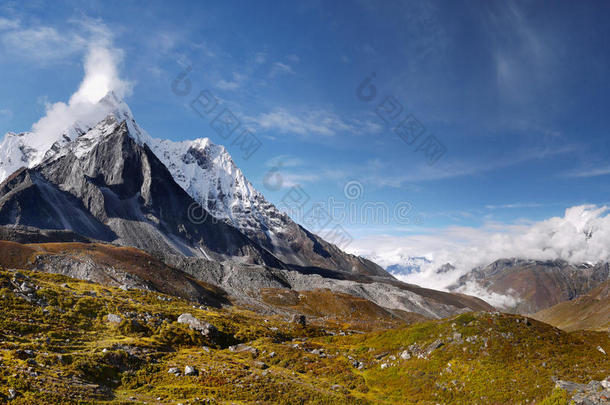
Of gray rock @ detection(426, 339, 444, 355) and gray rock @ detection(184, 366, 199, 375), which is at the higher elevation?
gray rock @ detection(184, 366, 199, 375)

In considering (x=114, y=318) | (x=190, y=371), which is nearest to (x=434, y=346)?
(x=190, y=371)

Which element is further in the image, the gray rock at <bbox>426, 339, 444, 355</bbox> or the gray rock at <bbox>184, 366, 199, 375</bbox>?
the gray rock at <bbox>426, 339, 444, 355</bbox>

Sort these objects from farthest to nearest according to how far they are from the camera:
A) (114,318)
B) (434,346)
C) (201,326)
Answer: (201,326)
(114,318)
(434,346)

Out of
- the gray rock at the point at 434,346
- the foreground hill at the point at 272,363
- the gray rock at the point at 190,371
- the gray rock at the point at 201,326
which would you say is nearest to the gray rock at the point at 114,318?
the foreground hill at the point at 272,363

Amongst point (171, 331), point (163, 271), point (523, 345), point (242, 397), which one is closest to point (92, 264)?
point (163, 271)

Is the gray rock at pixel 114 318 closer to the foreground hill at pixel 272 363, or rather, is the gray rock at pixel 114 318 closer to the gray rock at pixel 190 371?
the foreground hill at pixel 272 363

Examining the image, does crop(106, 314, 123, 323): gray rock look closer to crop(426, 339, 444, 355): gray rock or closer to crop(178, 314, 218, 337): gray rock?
crop(178, 314, 218, 337): gray rock

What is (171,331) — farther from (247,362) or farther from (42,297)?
(42,297)

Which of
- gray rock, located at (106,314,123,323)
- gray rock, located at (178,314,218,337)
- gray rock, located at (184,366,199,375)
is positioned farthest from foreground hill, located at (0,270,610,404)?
gray rock, located at (178,314,218,337)

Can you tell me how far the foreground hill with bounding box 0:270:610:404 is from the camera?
2862 centimetres

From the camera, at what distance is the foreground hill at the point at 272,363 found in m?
28.6

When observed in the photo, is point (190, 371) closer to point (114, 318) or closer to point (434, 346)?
point (114, 318)

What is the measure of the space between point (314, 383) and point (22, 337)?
2996 centimetres

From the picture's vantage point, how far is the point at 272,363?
42.6 meters
